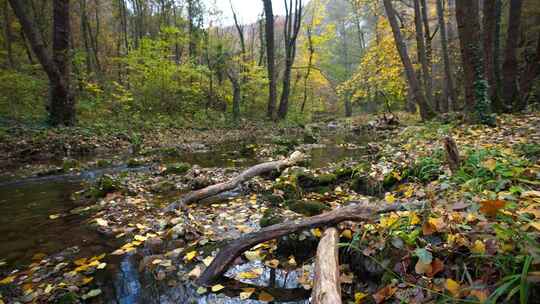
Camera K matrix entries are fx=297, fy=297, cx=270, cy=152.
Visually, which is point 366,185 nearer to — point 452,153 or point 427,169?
point 427,169

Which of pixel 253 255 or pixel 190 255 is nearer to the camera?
pixel 253 255

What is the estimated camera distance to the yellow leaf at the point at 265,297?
242cm

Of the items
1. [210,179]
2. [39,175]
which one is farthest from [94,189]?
[39,175]

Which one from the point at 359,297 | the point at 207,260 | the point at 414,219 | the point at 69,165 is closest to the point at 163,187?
the point at 207,260

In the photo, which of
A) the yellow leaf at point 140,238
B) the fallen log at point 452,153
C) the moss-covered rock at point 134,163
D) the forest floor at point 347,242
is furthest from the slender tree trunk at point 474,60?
the moss-covered rock at point 134,163

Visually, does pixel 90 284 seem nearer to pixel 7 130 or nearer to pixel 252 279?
pixel 252 279

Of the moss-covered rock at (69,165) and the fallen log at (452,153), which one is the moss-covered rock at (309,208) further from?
the moss-covered rock at (69,165)

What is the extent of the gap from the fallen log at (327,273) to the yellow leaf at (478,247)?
2.78 ft

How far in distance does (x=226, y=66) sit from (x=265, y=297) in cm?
1975

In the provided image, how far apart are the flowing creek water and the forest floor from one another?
19mm

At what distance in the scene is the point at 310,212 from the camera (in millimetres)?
3830

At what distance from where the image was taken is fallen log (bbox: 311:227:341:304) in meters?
1.83

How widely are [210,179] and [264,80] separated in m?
14.4

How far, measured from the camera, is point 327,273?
2.07 meters
